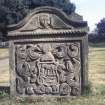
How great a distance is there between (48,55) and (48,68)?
348 millimetres

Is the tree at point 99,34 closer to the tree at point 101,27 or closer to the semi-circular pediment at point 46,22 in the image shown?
the tree at point 101,27

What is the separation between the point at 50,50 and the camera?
10.7 metres

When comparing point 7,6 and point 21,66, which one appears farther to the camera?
point 7,6

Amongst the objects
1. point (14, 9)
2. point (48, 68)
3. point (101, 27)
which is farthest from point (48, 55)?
point (101, 27)

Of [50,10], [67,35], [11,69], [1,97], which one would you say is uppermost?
[50,10]

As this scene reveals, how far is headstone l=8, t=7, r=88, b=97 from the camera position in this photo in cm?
1055

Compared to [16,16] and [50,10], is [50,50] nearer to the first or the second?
[50,10]

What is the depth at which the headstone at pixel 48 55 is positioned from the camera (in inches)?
416

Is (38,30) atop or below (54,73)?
atop

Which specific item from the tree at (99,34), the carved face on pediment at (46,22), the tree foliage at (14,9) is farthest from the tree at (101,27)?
the carved face on pediment at (46,22)

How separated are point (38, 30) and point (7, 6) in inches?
1447

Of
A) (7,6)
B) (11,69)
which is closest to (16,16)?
(7,6)

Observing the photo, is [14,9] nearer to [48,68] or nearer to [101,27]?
[48,68]

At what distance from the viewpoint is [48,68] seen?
1070 centimetres
